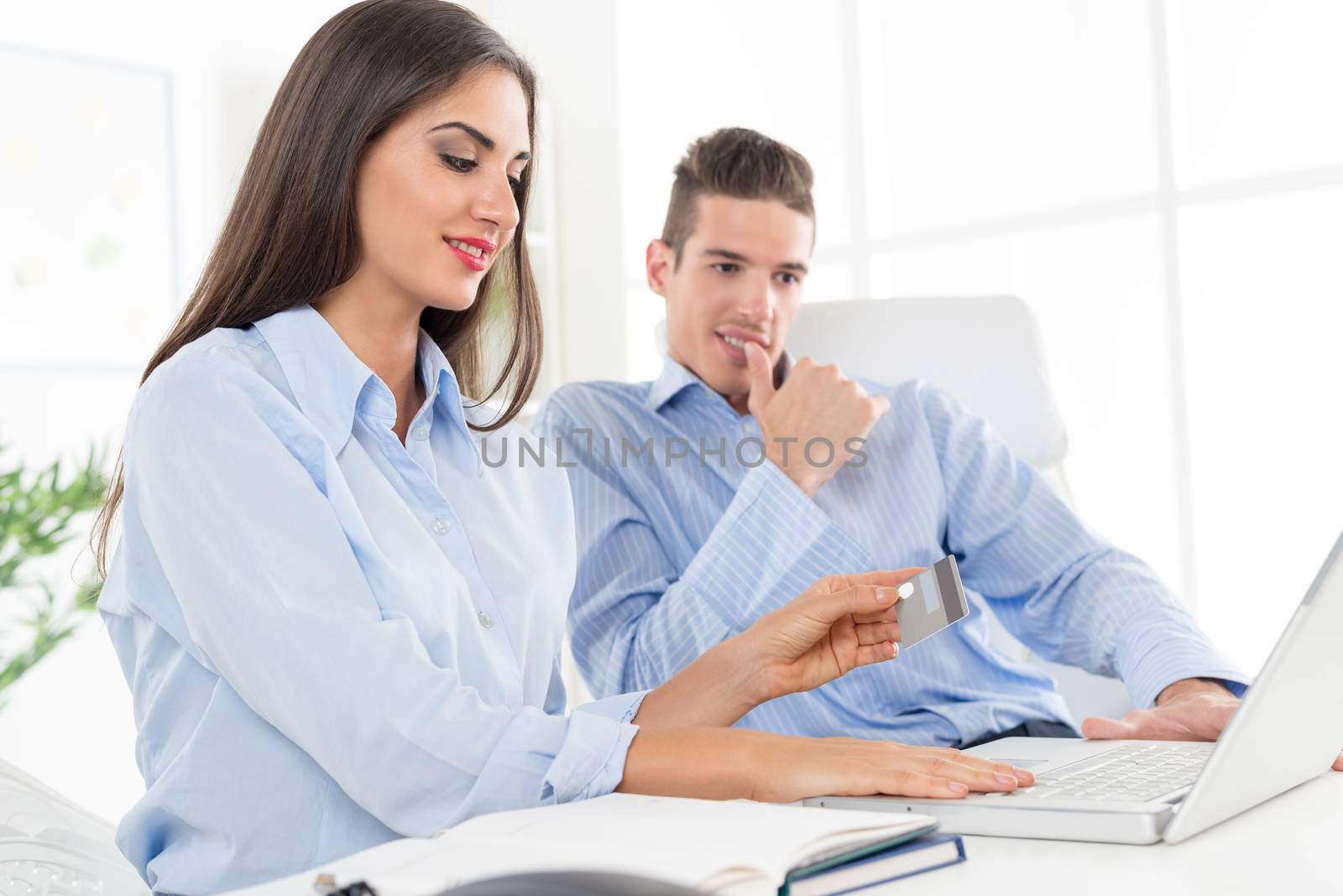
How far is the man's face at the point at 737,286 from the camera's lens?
1.81 meters

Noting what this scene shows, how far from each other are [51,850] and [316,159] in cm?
61

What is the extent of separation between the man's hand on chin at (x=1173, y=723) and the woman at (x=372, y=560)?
7.5 inches

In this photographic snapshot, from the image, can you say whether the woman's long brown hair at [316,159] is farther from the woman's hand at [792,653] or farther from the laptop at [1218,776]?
the laptop at [1218,776]

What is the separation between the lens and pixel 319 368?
103cm

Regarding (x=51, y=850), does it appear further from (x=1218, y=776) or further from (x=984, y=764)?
(x=1218, y=776)

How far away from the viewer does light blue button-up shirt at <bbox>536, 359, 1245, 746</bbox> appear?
1471 mm

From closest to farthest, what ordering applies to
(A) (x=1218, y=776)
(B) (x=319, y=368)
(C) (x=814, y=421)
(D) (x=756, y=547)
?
(A) (x=1218, y=776), (B) (x=319, y=368), (D) (x=756, y=547), (C) (x=814, y=421)

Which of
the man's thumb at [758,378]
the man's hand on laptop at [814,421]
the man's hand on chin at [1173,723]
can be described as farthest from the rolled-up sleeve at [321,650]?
the man's thumb at [758,378]

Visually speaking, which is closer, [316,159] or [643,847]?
[643,847]

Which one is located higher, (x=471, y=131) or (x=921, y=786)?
(x=471, y=131)

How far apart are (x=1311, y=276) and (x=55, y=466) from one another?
254cm

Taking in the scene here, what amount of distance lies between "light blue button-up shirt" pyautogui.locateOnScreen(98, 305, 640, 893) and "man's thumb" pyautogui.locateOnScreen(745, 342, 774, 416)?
25.1 inches

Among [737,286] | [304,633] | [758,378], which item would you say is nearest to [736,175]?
[737,286]

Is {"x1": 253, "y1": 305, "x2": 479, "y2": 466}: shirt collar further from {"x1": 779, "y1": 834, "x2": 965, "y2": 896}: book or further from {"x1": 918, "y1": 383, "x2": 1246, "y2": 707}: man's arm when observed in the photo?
{"x1": 918, "y1": 383, "x2": 1246, "y2": 707}: man's arm
